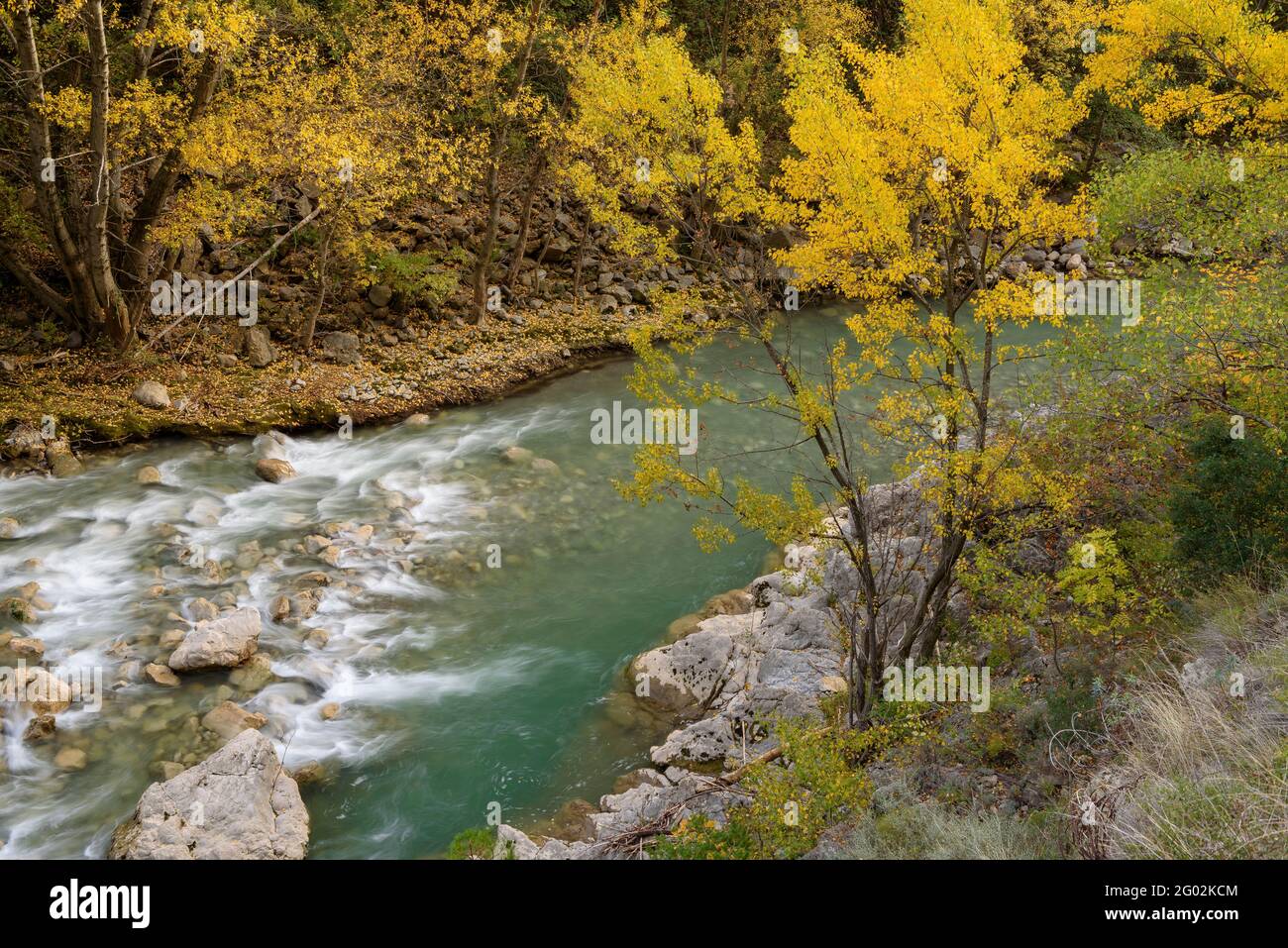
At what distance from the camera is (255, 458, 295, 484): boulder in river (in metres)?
13.4

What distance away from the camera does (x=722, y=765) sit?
840 cm

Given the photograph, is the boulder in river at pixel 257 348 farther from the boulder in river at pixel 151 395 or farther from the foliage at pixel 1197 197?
the foliage at pixel 1197 197

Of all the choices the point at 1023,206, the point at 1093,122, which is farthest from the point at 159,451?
the point at 1093,122

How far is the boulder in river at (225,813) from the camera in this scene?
6.86 meters

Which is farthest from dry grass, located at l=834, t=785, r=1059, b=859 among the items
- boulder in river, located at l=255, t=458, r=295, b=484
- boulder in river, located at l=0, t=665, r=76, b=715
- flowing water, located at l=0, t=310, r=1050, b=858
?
boulder in river, located at l=255, t=458, r=295, b=484

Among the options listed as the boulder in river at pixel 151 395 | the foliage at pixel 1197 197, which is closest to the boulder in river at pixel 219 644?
the boulder in river at pixel 151 395

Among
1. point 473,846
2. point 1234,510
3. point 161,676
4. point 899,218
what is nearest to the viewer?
point 473,846

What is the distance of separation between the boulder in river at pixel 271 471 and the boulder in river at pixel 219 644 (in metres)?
4.04

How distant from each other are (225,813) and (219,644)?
2760 millimetres

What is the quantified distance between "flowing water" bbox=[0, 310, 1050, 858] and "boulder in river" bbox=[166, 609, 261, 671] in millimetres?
208

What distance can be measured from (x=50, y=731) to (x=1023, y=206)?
11.2 m

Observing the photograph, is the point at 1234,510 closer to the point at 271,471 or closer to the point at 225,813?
the point at 225,813

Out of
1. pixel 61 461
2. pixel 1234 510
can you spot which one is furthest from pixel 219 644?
pixel 1234 510

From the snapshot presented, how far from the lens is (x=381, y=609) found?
11.0 metres
